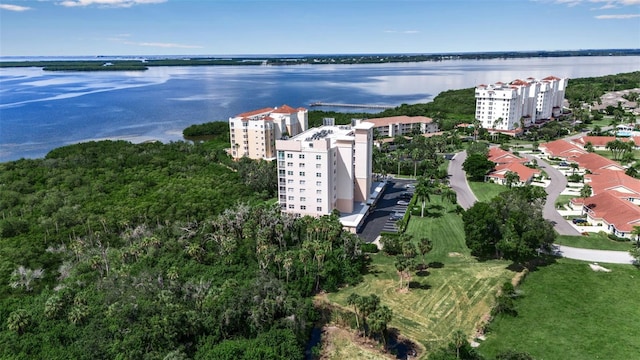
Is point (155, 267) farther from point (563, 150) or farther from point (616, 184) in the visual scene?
point (563, 150)

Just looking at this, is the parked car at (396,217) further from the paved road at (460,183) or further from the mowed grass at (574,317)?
the mowed grass at (574,317)

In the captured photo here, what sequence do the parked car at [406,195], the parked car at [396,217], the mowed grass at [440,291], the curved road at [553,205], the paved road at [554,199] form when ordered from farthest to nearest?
the parked car at [406,195]
the parked car at [396,217]
the paved road at [554,199]
the curved road at [553,205]
the mowed grass at [440,291]

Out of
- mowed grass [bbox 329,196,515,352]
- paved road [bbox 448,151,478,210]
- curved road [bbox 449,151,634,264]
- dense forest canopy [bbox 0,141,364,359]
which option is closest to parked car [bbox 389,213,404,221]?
mowed grass [bbox 329,196,515,352]

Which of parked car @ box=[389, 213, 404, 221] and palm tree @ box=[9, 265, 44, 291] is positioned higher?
palm tree @ box=[9, 265, 44, 291]

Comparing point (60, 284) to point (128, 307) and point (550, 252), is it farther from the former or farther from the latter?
point (550, 252)

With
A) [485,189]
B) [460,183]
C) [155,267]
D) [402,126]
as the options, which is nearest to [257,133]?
[402,126]

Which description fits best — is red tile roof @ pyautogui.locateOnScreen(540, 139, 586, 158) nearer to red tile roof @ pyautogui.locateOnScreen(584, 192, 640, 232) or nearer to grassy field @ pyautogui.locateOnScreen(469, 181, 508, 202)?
grassy field @ pyautogui.locateOnScreen(469, 181, 508, 202)

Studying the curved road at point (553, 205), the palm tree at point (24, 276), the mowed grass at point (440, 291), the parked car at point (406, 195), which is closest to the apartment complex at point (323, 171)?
the parked car at point (406, 195)
